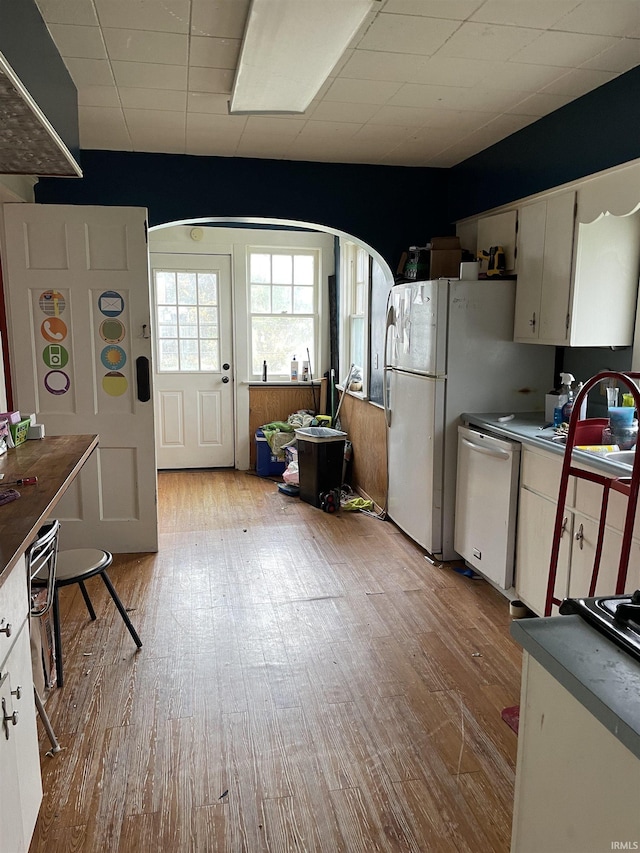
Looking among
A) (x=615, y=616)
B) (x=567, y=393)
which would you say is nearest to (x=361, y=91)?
(x=567, y=393)

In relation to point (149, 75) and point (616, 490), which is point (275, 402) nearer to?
point (149, 75)

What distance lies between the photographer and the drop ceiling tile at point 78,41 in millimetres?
2281

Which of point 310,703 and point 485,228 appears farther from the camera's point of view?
point 485,228

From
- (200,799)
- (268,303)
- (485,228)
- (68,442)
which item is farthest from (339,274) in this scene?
(200,799)

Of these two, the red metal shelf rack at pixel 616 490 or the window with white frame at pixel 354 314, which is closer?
the red metal shelf rack at pixel 616 490

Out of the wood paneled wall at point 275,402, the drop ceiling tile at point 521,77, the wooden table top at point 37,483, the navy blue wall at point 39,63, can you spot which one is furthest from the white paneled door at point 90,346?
the wood paneled wall at point 275,402

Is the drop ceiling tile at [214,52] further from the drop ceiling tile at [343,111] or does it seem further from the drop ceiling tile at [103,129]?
the drop ceiling tile at [103,129]

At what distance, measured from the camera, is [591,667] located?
39.7 inches

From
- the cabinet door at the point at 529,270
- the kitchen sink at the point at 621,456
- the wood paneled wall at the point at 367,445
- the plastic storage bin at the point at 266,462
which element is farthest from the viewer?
the plastic storage bin at the point at 266,462

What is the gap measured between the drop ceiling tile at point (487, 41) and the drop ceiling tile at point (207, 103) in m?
1.11

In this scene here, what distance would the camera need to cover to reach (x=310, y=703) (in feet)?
7.79

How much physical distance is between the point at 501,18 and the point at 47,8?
5.17 feet

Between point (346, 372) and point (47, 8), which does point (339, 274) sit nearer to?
point (346, 372)

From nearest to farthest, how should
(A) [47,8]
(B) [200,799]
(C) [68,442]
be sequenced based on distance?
(B) [200,799]
(A) [47,8]
(C) [68,442]
